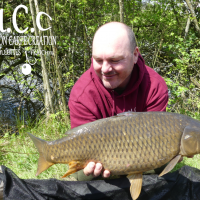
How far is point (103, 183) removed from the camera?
5.21 ft

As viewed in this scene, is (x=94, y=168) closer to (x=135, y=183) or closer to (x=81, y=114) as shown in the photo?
(x=135, y=183)

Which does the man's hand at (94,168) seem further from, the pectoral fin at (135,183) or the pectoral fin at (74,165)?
the pectoral fin at (135,183)

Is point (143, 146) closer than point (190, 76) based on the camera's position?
Yes

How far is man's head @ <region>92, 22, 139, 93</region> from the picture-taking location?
137cm

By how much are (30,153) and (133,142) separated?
1.30m

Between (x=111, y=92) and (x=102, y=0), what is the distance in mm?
2423

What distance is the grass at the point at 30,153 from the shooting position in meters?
1.98

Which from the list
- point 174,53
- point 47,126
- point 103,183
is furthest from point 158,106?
point 174,53

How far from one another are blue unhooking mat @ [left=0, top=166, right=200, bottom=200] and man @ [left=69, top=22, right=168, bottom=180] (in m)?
0.41

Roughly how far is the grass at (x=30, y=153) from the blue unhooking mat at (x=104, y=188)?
14.7 inches

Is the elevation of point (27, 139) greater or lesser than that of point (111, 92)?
lesser

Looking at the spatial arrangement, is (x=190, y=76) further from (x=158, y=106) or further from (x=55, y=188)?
(x=55, y=188)
